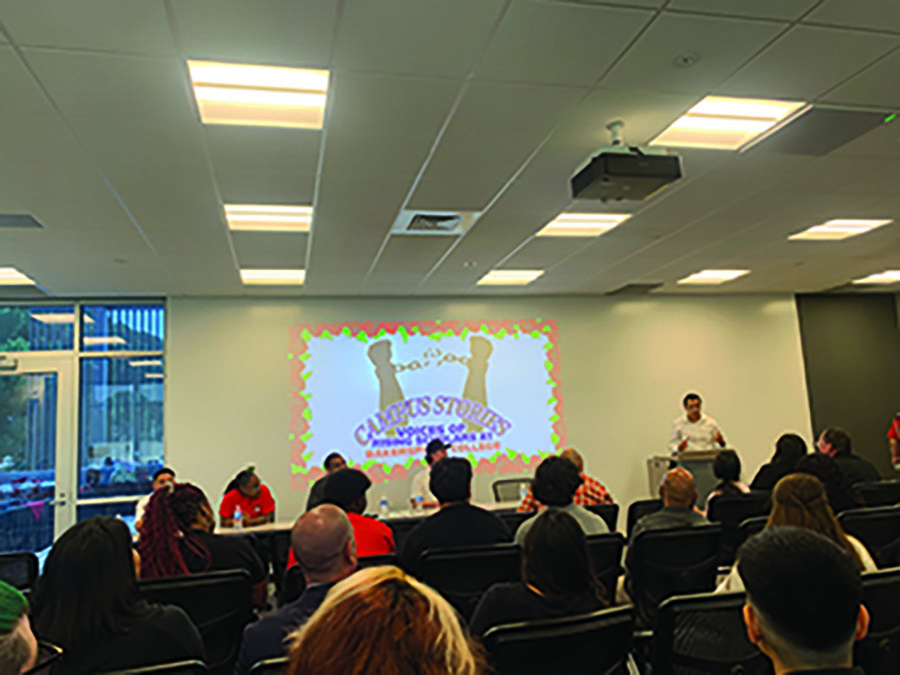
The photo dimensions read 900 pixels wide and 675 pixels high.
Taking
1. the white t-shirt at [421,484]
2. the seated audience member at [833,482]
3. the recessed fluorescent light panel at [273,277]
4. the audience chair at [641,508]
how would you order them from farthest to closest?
the white t-shirt at [421,484]
the recessed fluorescent light panel at [273,277]
the audience chair at [641,508]
the seated audience member at [833,482]

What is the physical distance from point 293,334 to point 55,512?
305 cm

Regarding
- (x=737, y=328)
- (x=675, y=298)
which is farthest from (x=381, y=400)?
(x=737, y=328)

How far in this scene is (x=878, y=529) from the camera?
3295 millimetres

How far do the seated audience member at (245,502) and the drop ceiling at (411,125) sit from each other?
1.92m

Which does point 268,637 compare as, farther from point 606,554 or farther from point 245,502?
point 245,502

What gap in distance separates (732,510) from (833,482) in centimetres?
62

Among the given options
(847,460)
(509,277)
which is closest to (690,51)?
(847,460)

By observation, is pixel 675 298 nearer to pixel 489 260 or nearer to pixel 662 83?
pixel 489 260

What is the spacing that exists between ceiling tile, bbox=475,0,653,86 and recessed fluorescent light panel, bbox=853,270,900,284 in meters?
6.97

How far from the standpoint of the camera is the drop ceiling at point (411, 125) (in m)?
2.50

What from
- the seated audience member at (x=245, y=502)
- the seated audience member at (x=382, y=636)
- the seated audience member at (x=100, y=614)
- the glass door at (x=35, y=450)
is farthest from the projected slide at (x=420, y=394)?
the seated audience member at (x=382, y=636)

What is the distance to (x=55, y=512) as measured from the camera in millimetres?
6824

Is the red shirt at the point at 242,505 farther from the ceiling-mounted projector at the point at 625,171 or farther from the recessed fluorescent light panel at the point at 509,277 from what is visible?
the ceiling-mounted projector at the point at 625,171

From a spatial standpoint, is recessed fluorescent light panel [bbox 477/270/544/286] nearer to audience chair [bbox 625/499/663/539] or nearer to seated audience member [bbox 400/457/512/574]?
audience chair [bbox 625/499/663/539]
